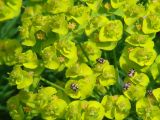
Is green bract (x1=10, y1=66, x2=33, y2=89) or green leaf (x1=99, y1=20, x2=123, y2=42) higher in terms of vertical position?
green leaf (x1=99, y1=20, x2=123, y2=42)

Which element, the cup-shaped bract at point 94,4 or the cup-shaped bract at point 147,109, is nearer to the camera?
the cup-shaped bract at point 147,109

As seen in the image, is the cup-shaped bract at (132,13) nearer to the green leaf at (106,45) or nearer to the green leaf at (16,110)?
the green leaf at (106,45)

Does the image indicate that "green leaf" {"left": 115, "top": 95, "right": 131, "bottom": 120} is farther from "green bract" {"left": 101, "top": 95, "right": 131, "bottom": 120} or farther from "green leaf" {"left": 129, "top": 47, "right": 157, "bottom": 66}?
"green leaf" {"left": 129, "top": 47, "right": 157, "bottom": 66}

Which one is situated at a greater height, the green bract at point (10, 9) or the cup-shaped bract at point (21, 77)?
the green bract at point (10, 9)

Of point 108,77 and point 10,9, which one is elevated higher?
point 10,9

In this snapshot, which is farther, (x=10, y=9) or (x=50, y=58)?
(x=10, y=9)

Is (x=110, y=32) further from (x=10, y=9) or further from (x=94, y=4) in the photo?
(x=10, y=9)

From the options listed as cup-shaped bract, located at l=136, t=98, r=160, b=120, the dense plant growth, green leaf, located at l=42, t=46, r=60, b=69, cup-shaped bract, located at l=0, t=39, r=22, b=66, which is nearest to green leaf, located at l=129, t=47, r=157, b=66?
the dense plant growth

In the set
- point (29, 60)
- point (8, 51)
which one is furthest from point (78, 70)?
point (8, 51)

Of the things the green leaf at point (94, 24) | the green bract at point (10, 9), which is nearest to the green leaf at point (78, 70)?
the green leaf at point (94, 24)
